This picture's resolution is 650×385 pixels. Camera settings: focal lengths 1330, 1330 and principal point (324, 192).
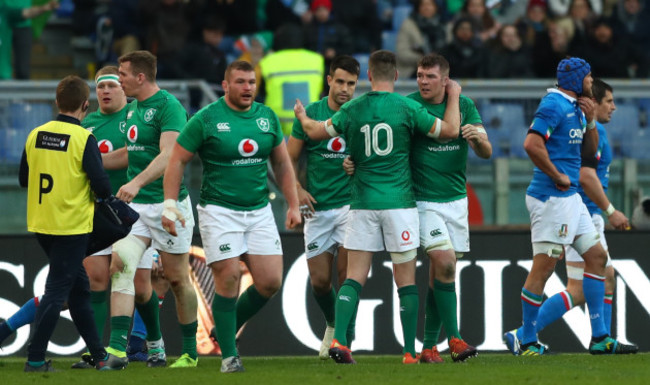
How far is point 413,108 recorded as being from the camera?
9727 mm

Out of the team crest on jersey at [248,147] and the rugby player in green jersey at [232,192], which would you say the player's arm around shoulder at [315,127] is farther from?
the team crest on jersey at [248,147]

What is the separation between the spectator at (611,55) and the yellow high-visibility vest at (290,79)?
A: 3.86m

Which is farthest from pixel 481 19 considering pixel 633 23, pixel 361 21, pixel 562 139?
pixel 562 139

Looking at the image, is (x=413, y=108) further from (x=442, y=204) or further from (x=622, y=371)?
(x=622, y=371)

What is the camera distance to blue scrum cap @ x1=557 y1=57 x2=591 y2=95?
422 inches

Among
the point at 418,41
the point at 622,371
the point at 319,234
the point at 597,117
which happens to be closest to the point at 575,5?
the point at 418,41

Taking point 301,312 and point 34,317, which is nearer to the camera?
point 34,317

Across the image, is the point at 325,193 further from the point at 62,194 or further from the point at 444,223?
the point at 62,194

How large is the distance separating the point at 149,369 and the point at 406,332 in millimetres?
1907

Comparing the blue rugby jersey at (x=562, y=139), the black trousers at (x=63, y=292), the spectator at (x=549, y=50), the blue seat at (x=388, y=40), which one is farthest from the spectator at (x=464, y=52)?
Result: the black trousers at (x=63, y=292)

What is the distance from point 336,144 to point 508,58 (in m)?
6.00

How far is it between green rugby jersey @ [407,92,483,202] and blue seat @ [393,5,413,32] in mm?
7834

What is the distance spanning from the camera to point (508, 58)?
1627 centimetres

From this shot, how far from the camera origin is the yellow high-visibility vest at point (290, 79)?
14.6m
